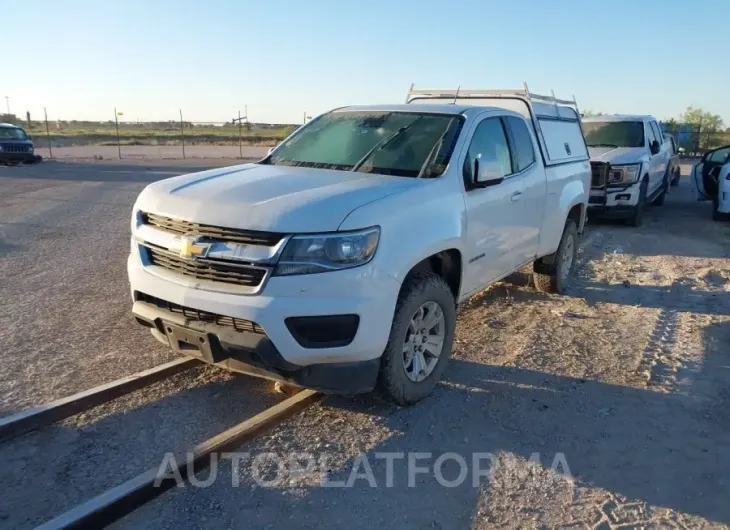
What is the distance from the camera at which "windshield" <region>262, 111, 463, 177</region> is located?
4430mm

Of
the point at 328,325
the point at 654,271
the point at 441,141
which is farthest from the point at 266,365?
the point at 654,271

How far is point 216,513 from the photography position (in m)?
2.97

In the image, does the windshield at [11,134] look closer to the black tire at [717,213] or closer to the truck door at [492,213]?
the black tire at [717,213]

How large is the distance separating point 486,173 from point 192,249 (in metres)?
2.10

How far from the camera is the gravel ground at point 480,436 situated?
3039mm

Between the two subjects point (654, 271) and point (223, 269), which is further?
point (654, 271)

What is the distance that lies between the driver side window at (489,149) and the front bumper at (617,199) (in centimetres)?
673

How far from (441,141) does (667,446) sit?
8.07ft

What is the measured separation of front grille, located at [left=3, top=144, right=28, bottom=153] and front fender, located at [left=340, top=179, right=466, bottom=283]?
83.3ft

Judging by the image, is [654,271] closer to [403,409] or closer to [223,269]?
[403,409]

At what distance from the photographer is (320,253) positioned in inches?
132

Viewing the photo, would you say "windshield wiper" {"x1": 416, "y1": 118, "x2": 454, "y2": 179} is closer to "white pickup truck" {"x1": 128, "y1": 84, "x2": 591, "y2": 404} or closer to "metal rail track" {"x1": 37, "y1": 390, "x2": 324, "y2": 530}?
"white pickup truck" {"x1": 128, "y1": 84, "x2": 591, "y2": 404}

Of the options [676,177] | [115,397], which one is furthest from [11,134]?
[115,397]

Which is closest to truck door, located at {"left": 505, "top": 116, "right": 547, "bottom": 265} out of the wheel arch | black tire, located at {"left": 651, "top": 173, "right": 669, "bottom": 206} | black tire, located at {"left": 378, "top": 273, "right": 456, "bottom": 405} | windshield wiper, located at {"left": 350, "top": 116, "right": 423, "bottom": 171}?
windshield wiper, located at {"left": 350, "top": 116, "right": 423, "bottom": 171}
